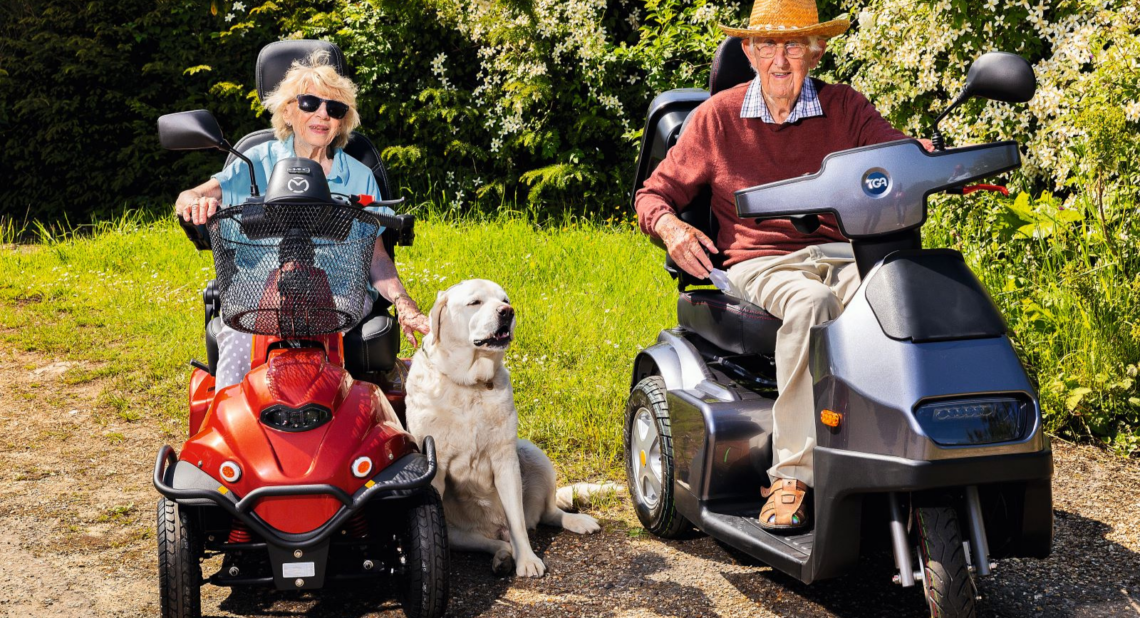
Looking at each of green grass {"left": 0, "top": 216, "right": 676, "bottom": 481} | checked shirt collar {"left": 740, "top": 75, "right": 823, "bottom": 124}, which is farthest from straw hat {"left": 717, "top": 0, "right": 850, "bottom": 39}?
green grass {"left": 0, "top": 216, "right": 676, "bottom": 481}

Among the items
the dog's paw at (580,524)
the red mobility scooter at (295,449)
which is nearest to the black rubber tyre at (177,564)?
the red mobility scooter at (295,449)

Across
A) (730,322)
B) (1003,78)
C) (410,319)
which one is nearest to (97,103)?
(410,319)

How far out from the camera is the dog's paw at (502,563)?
3.67 m

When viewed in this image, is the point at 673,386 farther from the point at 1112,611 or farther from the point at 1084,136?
the point at 1084,136

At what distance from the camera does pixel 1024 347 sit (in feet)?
17.1

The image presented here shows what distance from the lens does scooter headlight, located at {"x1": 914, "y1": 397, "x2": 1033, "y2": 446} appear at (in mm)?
2535

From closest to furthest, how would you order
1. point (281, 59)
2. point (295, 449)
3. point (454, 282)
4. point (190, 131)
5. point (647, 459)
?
point (190, 131) < point (295, 449) < point (647, 459) < point (281, 59) < point (454, 282)

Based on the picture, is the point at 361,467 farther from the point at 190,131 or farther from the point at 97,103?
the point at 97,103

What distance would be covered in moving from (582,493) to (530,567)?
2.29 feet

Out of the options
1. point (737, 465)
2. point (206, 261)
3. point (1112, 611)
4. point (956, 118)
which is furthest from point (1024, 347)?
point (206, 261)

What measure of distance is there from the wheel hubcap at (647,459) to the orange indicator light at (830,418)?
3.56ft

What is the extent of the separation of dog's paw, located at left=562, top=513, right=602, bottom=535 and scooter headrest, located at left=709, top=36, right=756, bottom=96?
1670 mm

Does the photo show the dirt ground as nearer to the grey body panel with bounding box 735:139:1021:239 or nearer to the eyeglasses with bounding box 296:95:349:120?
the grey body panel with bounding box 735:139:1021:239

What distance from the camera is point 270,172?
12.8ft
